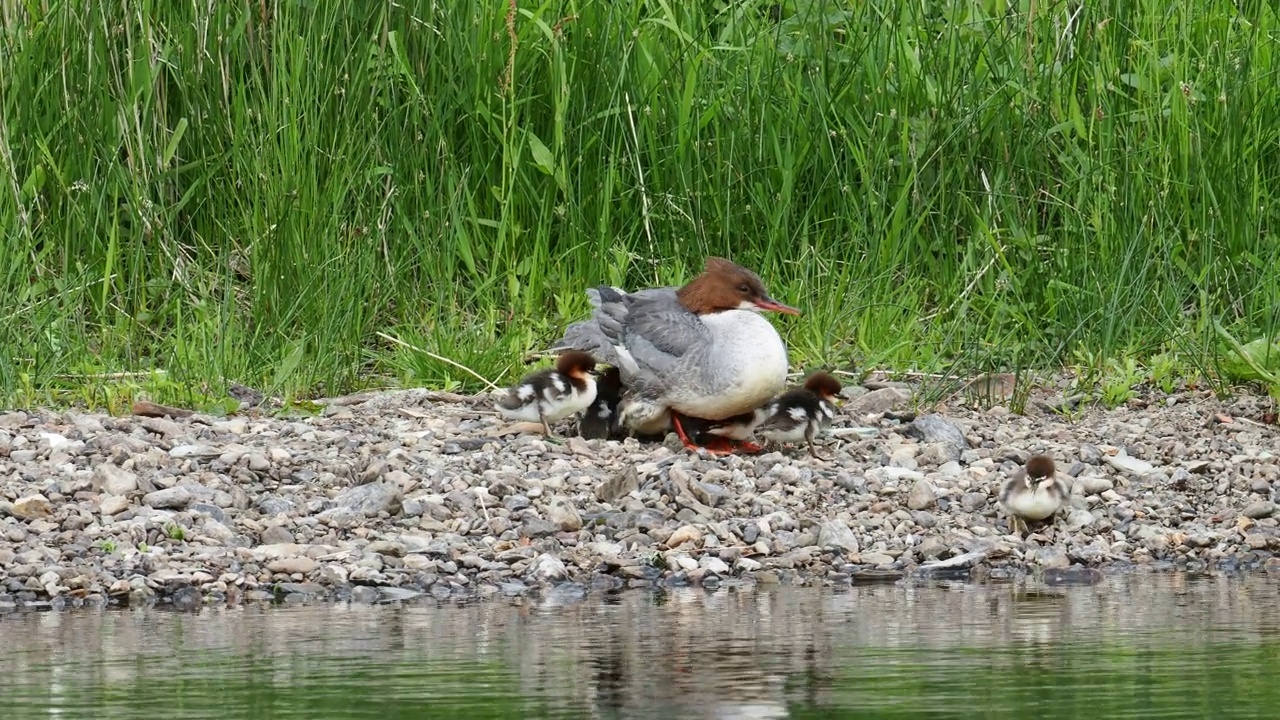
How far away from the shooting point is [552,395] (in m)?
7.97

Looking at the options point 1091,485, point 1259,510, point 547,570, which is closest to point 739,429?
point 1091,485

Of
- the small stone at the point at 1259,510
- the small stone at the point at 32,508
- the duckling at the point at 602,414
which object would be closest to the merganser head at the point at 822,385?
the duckling at the point at 602,414

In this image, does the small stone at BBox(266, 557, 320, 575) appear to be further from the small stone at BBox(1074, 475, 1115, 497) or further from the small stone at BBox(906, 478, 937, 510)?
the small stone at BBox(1074, 475, 1115, 497)

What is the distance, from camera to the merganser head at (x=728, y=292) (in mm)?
8180

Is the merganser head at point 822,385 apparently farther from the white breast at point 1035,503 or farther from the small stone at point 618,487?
the white breast at point 1035,503

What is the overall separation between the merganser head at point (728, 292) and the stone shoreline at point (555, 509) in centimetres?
61

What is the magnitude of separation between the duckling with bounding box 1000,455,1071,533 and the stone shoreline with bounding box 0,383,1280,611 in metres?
0.10

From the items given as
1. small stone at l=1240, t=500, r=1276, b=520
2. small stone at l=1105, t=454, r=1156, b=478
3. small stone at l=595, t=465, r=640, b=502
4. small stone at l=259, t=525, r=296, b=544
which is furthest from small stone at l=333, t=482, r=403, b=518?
small stone at l=1240, t=500, r=1276, b=520

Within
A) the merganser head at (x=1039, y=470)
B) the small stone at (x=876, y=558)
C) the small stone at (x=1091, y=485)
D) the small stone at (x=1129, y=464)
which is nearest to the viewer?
the small stone at (x=876, y=558)

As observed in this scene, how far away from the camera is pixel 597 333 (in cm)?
882

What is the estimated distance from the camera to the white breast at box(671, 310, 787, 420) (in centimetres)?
777

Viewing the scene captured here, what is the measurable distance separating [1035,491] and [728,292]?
6.26 ft

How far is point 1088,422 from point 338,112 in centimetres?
408

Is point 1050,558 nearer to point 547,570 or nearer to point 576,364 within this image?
point 547,570
